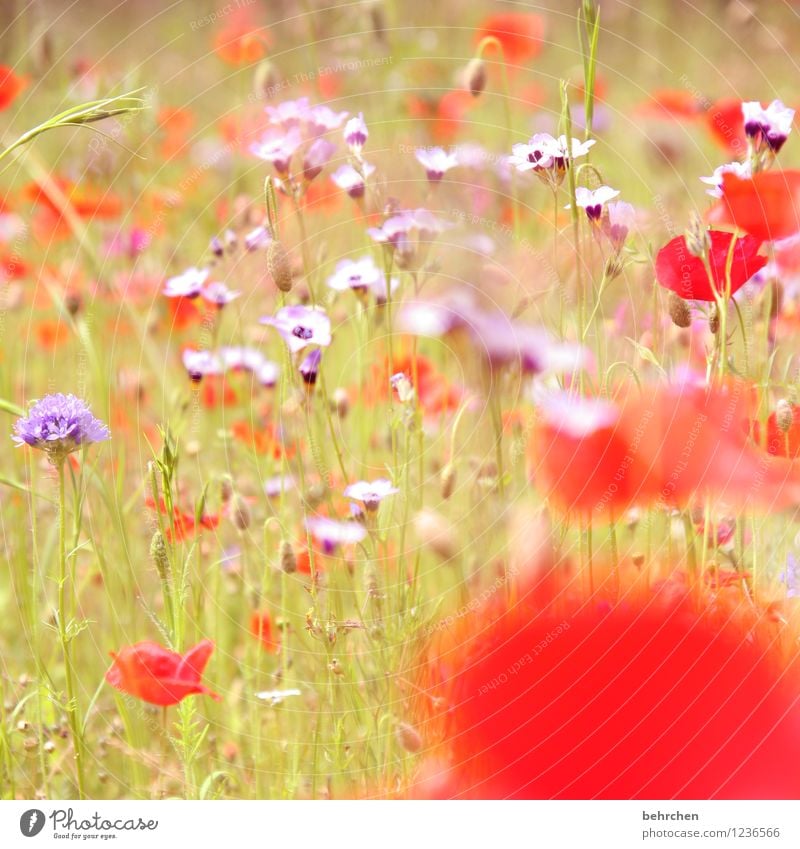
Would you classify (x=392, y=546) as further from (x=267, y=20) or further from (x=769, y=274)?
(x=267, y=20)

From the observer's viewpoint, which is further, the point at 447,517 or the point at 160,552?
the point at 447,517

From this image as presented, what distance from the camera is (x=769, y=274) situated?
597 mm

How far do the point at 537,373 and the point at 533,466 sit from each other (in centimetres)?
6

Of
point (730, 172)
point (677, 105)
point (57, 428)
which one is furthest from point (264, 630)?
point (677, 105)

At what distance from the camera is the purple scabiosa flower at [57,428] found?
1.60 feet

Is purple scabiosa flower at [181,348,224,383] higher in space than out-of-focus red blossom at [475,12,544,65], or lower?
lower

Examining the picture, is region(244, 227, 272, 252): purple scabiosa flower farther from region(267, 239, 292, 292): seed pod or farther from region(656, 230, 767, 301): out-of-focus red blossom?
region(656, 230, 767, 301): out-of-focus red blossom

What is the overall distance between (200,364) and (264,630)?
19cm

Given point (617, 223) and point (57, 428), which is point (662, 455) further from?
point (57, 428)

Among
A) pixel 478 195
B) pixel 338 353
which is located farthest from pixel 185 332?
pixel 478 195

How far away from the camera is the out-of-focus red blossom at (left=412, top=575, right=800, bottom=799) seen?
56 cm
